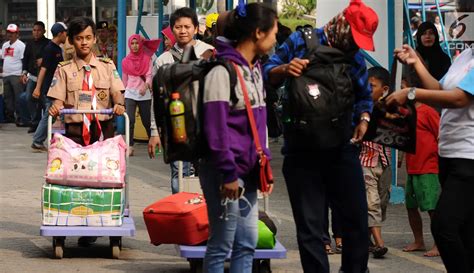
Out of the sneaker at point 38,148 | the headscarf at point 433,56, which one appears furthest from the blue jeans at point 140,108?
the headscarf at point 433,56

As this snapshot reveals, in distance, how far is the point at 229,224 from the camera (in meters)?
6.21

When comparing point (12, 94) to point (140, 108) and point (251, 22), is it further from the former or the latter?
point (251, 22)

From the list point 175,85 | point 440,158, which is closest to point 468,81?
point 440,158

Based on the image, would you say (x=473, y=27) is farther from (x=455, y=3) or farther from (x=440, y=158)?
(x=440, y=158)

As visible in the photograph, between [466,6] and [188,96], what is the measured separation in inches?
430

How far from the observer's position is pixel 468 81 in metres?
6.92

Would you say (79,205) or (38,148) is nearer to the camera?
(79,205)

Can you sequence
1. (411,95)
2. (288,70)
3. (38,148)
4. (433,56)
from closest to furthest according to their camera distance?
1. (288,70)
2. (411,95)
3. (433,56)
4. (38,148)

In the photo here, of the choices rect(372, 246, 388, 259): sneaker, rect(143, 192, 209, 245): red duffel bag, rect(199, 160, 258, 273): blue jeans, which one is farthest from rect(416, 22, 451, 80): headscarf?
rect(199, 160, 258, 273): blue jeans

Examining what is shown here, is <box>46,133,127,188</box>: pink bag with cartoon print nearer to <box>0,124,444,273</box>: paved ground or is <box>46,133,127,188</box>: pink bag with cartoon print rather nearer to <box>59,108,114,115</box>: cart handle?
<box>59,108,114,115</box>: cart handle

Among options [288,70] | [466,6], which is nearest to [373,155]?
[288,70]

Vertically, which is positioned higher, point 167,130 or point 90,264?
point 167,130

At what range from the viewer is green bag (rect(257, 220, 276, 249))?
827cm

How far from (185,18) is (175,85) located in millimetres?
3410
